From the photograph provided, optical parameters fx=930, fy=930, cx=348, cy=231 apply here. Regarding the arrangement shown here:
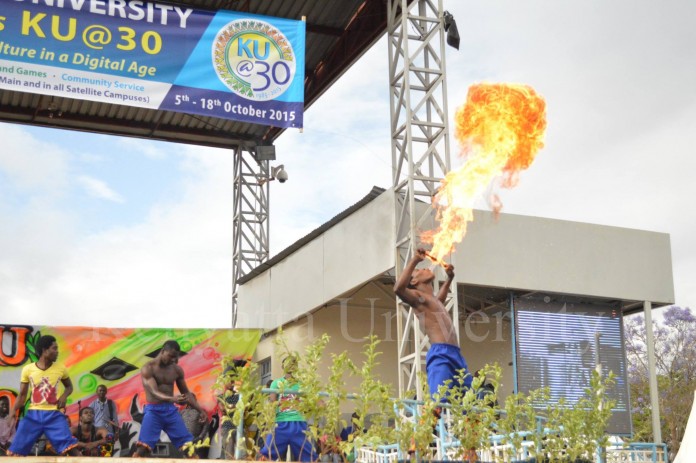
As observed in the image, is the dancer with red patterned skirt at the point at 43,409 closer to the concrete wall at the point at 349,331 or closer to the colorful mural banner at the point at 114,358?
the colorful mural banner at the point at 114,358

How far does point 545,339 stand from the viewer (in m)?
14.3

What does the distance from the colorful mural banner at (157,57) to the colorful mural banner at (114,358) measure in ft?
12.3

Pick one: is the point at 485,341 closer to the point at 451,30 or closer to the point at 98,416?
the point at 451,30

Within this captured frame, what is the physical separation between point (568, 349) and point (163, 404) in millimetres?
6173

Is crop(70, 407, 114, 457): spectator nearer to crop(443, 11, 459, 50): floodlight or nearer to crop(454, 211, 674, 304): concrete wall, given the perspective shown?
crop(454, 211, 674, 304): concrete wall

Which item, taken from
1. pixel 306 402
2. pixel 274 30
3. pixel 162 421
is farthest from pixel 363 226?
pixel 306 402

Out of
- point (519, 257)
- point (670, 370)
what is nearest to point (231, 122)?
point (519, 257)

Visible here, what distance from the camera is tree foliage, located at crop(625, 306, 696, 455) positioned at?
81.0ft

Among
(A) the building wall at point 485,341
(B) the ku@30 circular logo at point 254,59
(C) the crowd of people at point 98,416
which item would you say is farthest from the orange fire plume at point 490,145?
(A) the building wall at point 485,341

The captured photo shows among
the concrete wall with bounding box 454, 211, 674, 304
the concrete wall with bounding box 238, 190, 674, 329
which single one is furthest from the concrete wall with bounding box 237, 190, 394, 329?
the concrete wall with bounding box 454, 211, 674, 304

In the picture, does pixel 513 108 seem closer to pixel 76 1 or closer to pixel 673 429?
pixel 76 1

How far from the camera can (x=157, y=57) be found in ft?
43.0

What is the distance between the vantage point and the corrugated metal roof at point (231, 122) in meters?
15.2

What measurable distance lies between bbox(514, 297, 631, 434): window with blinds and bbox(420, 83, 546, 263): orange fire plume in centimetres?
284
